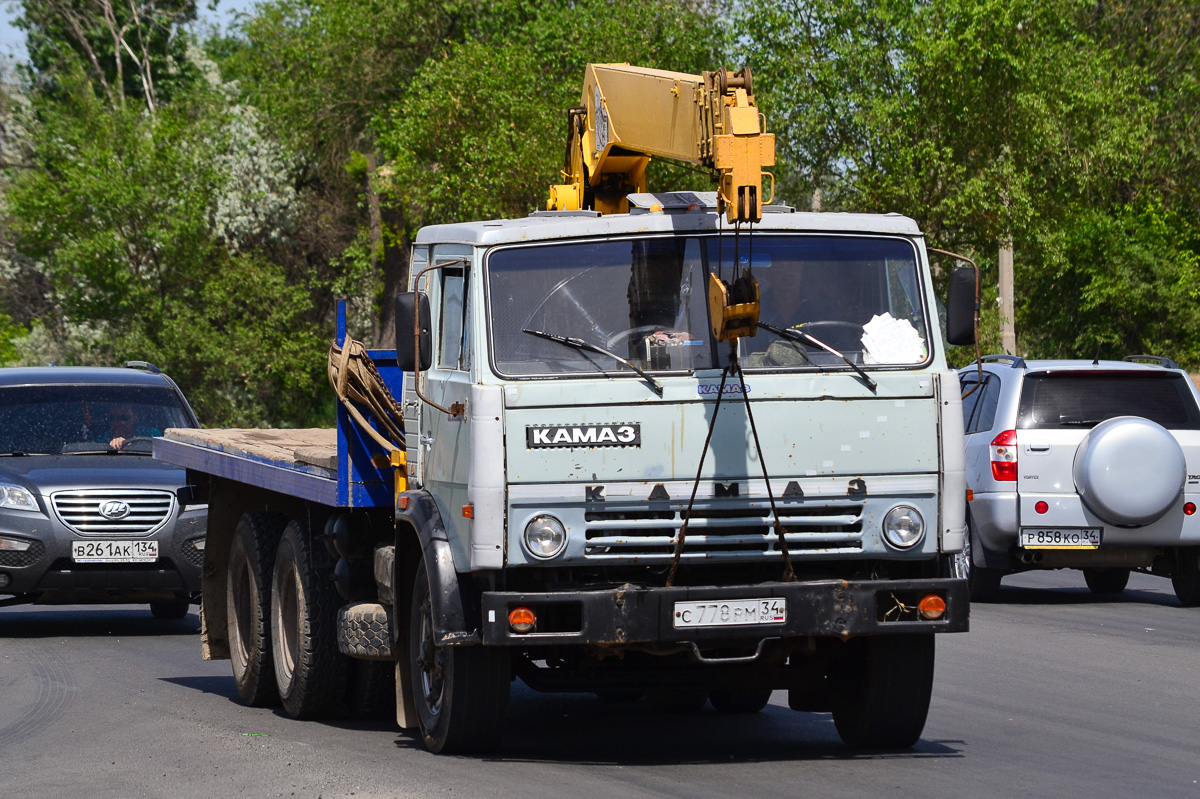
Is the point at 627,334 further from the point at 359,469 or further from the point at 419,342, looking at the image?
the point at 359,469

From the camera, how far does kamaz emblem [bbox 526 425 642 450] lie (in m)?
7.16

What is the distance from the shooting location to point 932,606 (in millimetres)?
7352

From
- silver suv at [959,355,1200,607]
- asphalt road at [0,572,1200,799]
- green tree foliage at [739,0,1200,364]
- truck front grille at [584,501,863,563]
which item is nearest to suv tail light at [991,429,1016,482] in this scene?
silver suv at [959,355,1200,607]

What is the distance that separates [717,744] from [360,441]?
228 cm

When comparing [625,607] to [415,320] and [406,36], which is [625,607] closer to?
[415,320]

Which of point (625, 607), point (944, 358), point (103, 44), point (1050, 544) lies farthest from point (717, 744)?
point (103, 44)

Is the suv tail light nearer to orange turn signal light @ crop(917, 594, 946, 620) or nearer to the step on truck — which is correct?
the step on truck

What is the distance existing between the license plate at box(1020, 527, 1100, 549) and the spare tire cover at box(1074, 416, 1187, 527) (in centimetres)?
23

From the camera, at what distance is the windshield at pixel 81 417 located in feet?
45.9

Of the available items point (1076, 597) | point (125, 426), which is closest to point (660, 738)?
point (125, 426)

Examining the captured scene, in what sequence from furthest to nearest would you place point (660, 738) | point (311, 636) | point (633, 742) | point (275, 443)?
point (275, 443) < point (311, 636) < point (660, 738) < point (633, 742)

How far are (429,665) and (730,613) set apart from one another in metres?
1.45

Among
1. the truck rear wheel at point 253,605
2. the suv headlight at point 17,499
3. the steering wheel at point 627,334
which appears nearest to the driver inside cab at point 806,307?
the steering wheel at point 627,334

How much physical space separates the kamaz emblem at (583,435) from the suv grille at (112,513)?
674 cm
